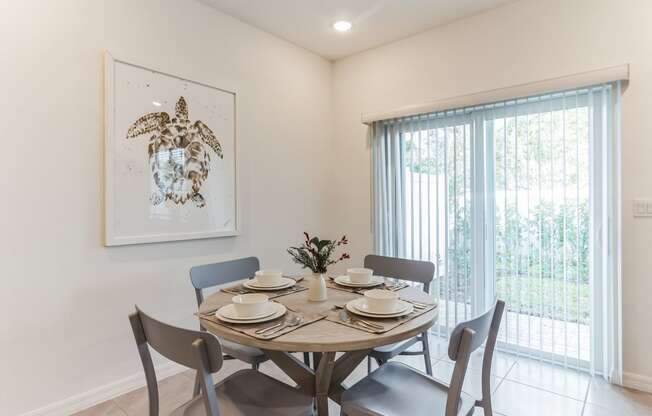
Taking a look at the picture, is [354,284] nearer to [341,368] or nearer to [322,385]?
[341,368]

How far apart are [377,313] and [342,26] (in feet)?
7.95

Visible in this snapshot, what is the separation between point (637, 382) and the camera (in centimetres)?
222

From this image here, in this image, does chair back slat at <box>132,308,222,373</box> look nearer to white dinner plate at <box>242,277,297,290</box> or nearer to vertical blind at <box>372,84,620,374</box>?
white dinner plate at <box>242,277,297,290</box>

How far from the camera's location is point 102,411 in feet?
6.73

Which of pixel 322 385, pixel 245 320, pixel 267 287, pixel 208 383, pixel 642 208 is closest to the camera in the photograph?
pixel 208 383

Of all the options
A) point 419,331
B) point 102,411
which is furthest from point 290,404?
point 102,411

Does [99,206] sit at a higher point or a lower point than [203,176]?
lower

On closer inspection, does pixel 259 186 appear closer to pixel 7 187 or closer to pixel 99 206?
pixel 99 206

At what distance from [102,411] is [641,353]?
3.22 m

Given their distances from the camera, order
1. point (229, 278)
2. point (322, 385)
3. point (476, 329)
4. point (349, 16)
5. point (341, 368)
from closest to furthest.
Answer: point (476, 329) → point (322, 385) → point (341, 368) → point (229, 278) → point (349, 16)

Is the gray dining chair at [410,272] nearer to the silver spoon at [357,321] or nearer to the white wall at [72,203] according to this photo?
the silver spoon at [357,321]

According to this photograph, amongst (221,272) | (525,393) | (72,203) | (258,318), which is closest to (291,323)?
(258,318)

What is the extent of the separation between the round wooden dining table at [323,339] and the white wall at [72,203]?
87 cm

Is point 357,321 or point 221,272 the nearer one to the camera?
point 357,321
